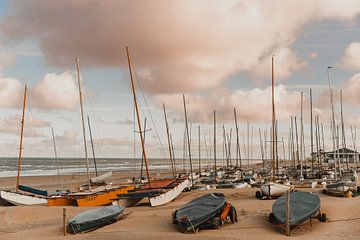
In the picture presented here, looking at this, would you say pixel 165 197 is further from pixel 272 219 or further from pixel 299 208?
pixel 299 208

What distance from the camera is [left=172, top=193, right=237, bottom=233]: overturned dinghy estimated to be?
60.3ft

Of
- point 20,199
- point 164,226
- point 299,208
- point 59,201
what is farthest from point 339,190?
point 20,199

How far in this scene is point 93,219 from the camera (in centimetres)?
2025

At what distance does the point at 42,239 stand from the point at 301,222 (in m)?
11.4

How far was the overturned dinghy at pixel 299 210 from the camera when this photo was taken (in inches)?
723

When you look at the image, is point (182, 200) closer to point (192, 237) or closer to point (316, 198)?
point (316, 198)

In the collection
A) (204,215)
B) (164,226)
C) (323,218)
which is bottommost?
(164,226)

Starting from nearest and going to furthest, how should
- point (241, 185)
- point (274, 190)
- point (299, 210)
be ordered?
1. point (299, 210)
2. point (274, 190)
3. point (241, 185)

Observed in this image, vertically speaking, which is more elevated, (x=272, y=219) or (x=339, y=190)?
(x=339, y=190)

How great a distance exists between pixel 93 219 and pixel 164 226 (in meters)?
3.47

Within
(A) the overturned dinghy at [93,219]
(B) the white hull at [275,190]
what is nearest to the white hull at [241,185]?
(B) the white hull at [275,190]

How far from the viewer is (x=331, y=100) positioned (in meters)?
43.7

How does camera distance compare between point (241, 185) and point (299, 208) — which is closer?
point (299, 208)

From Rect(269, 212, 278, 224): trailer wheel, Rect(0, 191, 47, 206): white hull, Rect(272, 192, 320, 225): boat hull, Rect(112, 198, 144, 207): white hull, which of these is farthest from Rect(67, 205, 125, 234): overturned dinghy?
Rect(0, 191, 47, 206): white hull
